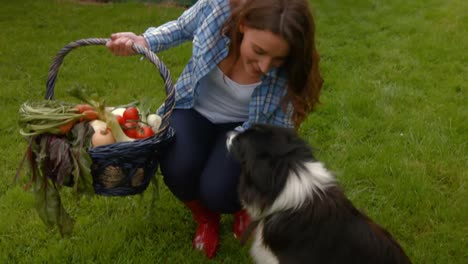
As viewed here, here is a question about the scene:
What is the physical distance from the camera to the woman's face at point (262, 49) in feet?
6.88

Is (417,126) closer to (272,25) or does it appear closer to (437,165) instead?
(437,165)

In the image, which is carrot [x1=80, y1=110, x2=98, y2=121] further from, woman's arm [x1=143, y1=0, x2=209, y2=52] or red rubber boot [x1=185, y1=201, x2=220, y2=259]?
red rubber boot [x1=185, y1=201, x2=220, y2=259]

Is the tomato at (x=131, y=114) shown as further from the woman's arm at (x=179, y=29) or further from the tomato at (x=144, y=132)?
the woman's arm at (x=179, y=29)

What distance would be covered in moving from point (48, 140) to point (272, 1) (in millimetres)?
1144

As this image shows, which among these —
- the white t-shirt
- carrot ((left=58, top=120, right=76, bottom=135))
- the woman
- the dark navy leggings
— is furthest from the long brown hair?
carrot ((left=58, top=120, right=76, bottom=135))

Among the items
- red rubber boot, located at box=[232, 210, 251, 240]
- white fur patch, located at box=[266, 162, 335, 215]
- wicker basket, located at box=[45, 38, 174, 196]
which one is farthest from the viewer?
red rubber boot, located at box=[232, 210, 251, 240]

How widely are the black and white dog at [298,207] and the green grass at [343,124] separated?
0.78 metres

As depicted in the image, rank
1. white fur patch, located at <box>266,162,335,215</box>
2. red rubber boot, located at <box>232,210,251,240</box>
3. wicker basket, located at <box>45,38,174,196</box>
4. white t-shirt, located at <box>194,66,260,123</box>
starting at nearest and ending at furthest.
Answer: white fur patch, located at <box>266,162,335,215</box>, wicker basket, located at <box>45,38,174,196</box>, white t-shirt, located at <box>194,66,260,123</box>, red rubber boot, located at <box>232,210,251,240</box>

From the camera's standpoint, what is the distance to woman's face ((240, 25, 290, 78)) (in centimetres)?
210

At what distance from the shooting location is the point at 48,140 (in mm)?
1912

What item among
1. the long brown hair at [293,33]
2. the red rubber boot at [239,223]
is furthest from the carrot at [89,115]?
the red rubber boot at [239,223]

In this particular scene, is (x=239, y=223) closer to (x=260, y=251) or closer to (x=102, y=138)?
(x=260, y=251)

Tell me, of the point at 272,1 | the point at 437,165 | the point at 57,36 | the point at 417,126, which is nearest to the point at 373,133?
the point at 417,126

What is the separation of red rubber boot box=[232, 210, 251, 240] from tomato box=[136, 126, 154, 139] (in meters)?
0.85
